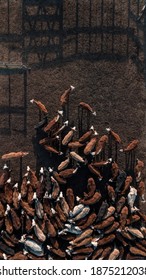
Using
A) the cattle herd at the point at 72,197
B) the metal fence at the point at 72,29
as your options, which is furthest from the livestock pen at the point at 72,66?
the cattle herd at the point at 72,197

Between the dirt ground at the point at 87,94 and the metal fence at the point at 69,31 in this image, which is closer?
the metal fence at the point at 69,31

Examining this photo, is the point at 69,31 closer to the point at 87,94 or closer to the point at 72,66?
the point at 72,66

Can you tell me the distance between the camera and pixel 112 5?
7.94 m

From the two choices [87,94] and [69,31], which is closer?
[69,31]

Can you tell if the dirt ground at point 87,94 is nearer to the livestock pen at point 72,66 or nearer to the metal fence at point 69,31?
the livestock pen at point 72,66

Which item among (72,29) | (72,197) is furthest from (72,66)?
(72,197)

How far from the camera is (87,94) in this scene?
8086 mm

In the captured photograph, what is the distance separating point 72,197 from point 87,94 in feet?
8.98

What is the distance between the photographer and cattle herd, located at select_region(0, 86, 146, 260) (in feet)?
26.1

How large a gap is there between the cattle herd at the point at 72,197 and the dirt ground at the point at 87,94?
7.0 inches

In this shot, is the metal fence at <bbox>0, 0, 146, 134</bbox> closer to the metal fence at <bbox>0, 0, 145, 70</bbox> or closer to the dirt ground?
the metal fence at <bbox>0, 0, 145, 70</bbox>

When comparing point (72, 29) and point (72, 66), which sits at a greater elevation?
point (72, 29)

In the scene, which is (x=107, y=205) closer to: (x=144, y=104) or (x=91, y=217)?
(x=91, y=217)

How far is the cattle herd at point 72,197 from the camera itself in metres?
7.95
